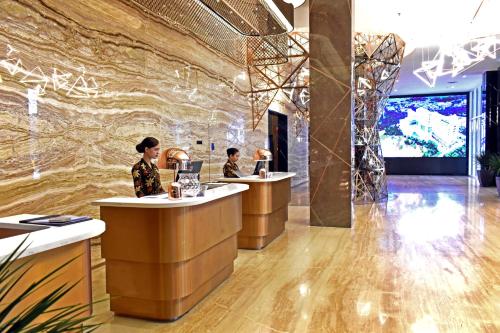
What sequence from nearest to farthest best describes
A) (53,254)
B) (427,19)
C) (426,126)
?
(53,254) < (427,19) < (426,126)

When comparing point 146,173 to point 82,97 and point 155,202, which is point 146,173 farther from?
point 82,97

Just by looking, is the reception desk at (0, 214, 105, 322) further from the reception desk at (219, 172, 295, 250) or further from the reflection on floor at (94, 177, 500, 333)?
the reception desk at (219, 172, 295, 250)

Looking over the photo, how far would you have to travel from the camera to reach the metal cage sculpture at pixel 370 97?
32.8 feet

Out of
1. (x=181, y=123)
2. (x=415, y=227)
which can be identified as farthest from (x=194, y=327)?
(x=415, y=227)

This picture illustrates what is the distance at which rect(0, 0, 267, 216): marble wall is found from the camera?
4.16 metres

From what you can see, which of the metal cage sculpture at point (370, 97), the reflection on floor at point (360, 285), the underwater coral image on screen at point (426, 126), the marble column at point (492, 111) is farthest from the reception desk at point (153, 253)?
the underwater coral image on screen at point (426, 126)

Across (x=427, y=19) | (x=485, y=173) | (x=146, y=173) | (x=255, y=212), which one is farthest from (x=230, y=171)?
(x=485, y=173)

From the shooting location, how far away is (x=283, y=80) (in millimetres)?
10188

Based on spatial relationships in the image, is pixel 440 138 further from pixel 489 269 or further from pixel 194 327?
pixel 194 327

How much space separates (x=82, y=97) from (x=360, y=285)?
12.4 ft

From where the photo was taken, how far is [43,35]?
4465mm

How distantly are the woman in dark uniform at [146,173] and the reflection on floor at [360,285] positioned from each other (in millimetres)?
1082

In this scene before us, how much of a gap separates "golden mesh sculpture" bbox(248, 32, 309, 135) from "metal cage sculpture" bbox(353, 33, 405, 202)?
134cm

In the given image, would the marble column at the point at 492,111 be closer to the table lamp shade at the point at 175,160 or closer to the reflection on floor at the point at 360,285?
the reflection on floor at the point at 360,285
